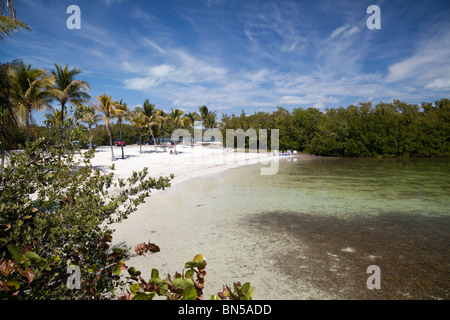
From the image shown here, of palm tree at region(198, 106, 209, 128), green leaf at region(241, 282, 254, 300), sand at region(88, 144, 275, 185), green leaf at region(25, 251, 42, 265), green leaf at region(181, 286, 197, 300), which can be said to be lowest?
sand at region(88, 144, 275, 185)

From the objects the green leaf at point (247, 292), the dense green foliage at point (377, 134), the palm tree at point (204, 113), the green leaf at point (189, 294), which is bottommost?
the green leaf at point (247, 292)

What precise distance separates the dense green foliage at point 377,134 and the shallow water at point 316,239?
1378 inches

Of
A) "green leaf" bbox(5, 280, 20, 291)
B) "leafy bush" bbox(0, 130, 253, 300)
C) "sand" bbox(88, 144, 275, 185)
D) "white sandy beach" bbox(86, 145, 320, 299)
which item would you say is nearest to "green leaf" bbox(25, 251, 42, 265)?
"leafy bush" bbox(0, 130, 253, 300)

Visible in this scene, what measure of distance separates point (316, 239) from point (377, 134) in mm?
46119

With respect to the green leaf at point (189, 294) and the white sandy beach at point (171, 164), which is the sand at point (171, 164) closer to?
the white sandy beach at point (171, 164)

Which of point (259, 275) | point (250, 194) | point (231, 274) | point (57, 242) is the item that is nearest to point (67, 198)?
point (57, 242)

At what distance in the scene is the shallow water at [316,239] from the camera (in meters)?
5.00

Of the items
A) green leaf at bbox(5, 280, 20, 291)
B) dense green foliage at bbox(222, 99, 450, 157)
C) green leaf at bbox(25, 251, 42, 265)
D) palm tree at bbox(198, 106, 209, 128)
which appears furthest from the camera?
palm tree at bbox(198, 106, 209, 128)

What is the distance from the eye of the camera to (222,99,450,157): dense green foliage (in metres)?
42.8

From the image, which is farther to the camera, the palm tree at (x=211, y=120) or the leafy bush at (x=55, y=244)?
the palm tree at (x=211, y=120)

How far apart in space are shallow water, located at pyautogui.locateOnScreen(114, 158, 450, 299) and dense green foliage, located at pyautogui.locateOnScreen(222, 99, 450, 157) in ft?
115

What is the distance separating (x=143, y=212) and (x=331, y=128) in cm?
4791

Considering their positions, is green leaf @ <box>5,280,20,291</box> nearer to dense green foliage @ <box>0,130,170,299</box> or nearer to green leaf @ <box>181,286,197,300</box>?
dense green foliage @ <box>0,130,170,299</box>

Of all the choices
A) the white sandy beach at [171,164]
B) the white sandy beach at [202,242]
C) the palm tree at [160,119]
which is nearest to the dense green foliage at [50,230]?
the white sandy beach at [202,242]
